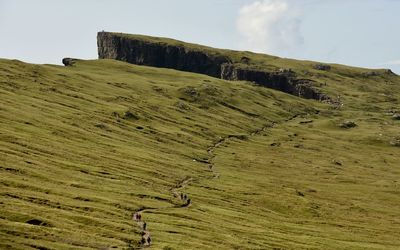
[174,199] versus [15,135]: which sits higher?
[15,135]

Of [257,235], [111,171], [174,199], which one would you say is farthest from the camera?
[111,171]

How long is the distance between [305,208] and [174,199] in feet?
156

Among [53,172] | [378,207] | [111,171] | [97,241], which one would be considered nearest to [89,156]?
[111,171]

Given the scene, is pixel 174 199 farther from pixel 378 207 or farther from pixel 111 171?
pixel 378 207

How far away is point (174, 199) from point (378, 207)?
277 feet

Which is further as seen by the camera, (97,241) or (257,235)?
(257,235)

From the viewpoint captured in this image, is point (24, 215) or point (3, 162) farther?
point (3, 162)

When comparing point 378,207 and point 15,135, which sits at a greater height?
point 15,135

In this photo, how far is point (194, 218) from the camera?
123 m

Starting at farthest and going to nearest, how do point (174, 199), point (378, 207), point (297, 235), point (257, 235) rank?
point (378, 207), point (174, 199), point (297, 235), point (257, 235)

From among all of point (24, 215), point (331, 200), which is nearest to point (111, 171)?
point (24, 215)

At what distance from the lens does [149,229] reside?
105 metres

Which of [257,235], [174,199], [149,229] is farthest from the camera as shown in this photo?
[174,199]

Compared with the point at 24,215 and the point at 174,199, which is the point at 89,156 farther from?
the point at 24,215
